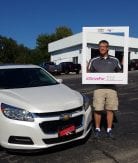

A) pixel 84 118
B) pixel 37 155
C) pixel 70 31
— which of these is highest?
pixel 70 31

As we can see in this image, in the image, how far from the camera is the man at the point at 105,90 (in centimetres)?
832

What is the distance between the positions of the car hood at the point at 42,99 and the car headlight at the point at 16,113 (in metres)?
0.07

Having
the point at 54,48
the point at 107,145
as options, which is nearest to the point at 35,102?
the point at 107,145

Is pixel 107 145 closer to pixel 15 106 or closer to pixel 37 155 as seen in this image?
pixel 37 155

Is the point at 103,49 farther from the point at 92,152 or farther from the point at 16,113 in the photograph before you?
the point at 16,113

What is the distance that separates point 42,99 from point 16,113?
1.84ft

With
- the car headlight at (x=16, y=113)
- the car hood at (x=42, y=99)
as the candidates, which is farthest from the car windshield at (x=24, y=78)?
the car headlight at (x=16, y=113)

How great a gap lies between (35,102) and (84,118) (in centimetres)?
91

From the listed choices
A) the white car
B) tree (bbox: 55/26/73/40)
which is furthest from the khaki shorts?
tree (bbox: 55/26/73/40)

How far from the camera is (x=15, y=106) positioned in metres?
7.12

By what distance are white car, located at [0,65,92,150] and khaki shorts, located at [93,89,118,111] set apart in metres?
0.54

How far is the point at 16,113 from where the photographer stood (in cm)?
702

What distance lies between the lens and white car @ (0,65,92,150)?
6.91m

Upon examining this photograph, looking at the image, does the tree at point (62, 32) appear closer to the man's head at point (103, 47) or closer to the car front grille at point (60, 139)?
the man's head at point (103, 47)
